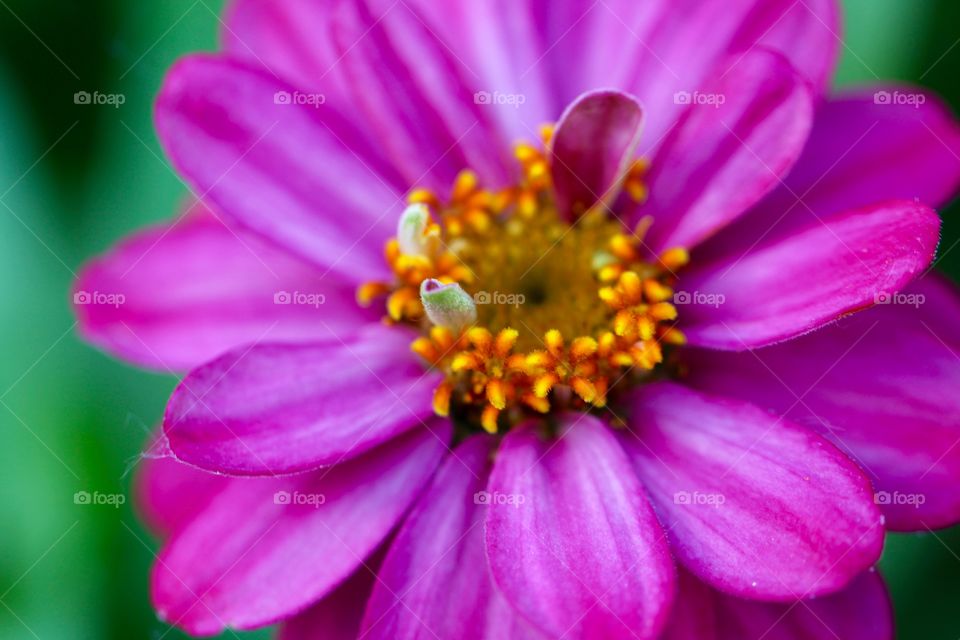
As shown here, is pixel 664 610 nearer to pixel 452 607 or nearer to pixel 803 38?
pixel 452 607

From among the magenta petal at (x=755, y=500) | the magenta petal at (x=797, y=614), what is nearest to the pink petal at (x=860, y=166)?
the magenta petal at (x=755, y=500)

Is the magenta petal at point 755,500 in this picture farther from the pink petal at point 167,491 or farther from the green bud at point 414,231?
the pink petal at point 167,491

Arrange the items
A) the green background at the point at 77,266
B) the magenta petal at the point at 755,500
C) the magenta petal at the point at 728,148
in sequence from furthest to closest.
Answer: the green background at the point at 77,266 → the magenta petal at the point at 728,148 → the magenta petal at the point at 755,500

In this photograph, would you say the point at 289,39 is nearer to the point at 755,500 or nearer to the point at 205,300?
the point at 205,300

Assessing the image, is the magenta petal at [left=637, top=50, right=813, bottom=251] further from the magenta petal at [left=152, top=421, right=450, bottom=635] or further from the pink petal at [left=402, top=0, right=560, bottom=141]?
the magenta petal at [left=152, top=421, right=450, bottom=635]

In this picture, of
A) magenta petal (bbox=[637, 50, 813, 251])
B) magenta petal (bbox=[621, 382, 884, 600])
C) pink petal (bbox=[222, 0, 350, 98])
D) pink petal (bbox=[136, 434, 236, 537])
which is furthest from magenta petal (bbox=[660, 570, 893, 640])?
pink petal (bbox=[222, 0, 350, 98])
